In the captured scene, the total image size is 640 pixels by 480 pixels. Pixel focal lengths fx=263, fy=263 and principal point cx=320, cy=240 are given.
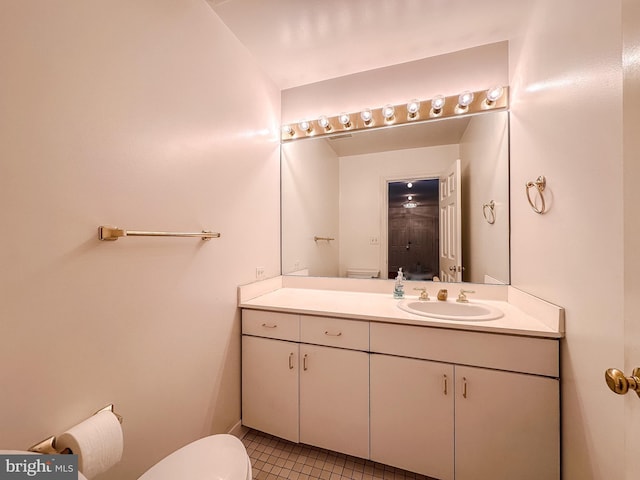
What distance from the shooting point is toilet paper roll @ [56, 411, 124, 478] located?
77cm

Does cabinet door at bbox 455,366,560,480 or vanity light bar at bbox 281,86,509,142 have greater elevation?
vanity light bar at bbox 281,86,509,142

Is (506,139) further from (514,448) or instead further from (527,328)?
(514,448)

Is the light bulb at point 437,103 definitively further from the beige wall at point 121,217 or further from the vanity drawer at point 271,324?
the vanity drawer at point 271,324

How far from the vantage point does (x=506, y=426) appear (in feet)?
3.82

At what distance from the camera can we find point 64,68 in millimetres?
823

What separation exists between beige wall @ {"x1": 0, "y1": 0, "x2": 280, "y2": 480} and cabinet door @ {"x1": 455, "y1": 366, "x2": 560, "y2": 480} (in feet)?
4.09

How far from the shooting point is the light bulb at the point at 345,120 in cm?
201

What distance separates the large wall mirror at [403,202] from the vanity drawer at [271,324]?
2.05ft

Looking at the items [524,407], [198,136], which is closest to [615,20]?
[524,407]

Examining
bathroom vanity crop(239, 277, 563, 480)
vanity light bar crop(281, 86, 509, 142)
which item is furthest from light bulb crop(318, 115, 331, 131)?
bathroom vanity crop(239, 277, 563, 480)

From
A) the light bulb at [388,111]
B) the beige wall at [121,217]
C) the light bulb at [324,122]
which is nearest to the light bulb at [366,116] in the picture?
the light bulb at [388,111]

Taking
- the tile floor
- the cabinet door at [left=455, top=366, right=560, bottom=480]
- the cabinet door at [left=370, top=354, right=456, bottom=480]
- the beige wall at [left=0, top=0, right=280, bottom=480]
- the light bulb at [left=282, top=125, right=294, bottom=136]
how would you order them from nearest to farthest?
the beige wall at [left=0, top=0, right=280, bottom=480], the cabinet door at [left=455, top=366, right=560, bottom=480], the cabinet door at [left=370, top=354, right=456, bottom=480], the tile floor, the light bulb at [left=282, top=125, right=294, bottom=136]

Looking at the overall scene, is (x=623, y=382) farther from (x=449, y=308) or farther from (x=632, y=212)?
(x=449, y=308)

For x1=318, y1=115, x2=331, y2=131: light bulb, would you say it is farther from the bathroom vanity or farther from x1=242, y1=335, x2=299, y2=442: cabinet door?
x1=242, y1=335, x2=299, y2=442: cabinet door
